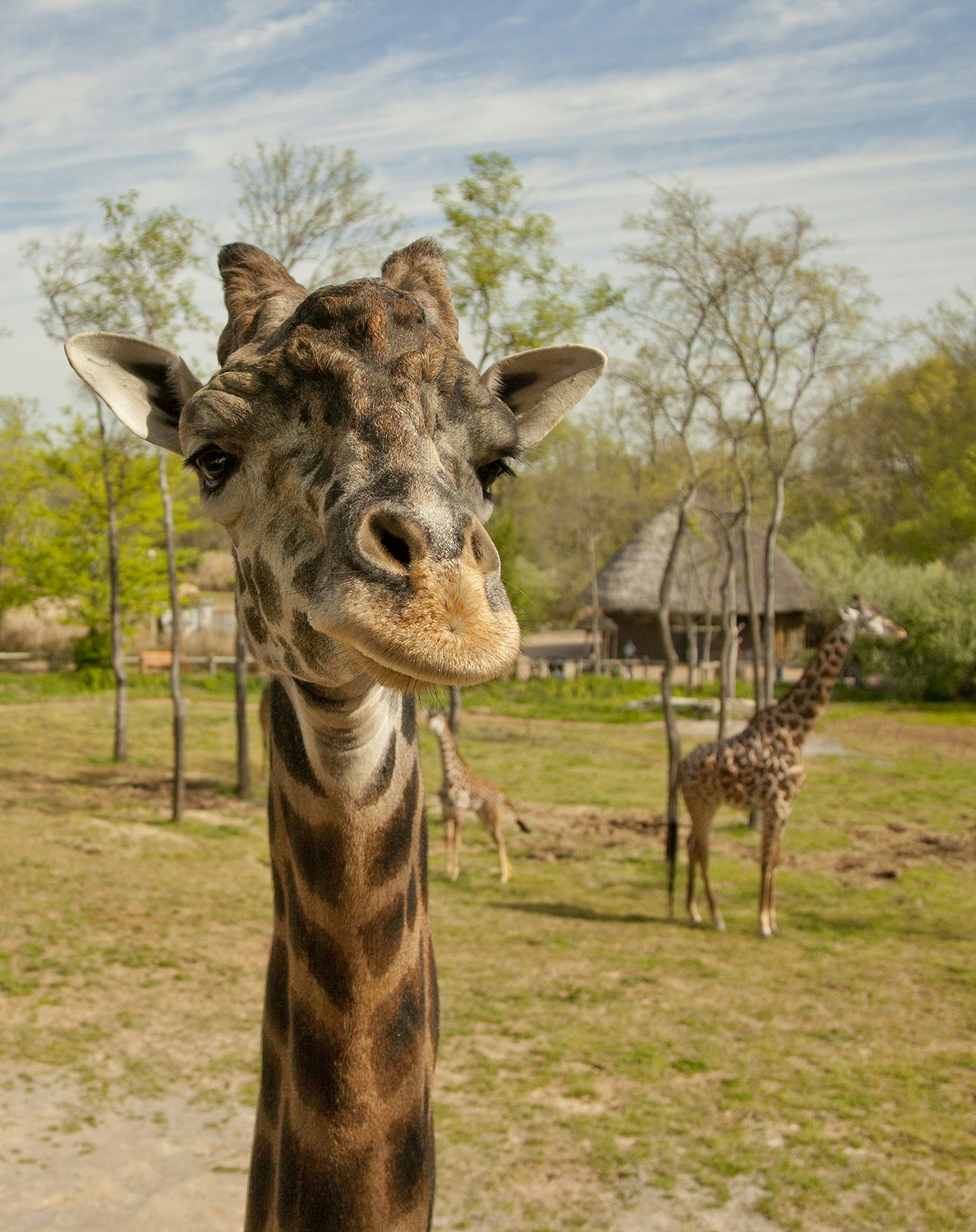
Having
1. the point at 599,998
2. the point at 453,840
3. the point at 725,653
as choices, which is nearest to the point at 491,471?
the point at 599,998

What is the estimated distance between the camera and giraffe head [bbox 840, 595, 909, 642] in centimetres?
1376

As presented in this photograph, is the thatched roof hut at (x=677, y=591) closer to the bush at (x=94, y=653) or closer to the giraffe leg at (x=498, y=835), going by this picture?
the bush at (x=94, y=653)

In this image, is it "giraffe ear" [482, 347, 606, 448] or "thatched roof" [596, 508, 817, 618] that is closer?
"giraffe ear" [482, 347, 606, 448]

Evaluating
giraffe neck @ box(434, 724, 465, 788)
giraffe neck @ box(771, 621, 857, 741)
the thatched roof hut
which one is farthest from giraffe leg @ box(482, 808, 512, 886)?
the thatched roof hut

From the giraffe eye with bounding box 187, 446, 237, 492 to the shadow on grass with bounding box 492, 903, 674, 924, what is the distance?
1135cm

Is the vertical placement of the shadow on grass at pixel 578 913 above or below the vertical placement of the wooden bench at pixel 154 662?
below

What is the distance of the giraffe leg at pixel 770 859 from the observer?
12.7 meters

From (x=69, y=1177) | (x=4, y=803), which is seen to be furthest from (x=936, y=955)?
(x=4, y=803)

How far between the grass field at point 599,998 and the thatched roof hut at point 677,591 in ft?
70.1

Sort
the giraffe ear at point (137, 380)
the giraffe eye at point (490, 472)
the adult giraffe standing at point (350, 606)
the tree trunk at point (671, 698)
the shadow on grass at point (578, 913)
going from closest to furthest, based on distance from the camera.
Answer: the adult giraffe standing at point (350, 606) → the giraffe eye at point (490, 472) → the giraffe ear at point (137, 380) → the shadow on grass at point (578, 913) → the tree trunk at point (671, 698)

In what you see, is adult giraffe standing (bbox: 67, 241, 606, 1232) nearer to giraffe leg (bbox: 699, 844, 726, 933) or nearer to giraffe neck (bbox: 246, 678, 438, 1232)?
giraffe neck (bbox: 246, 678, 438, 1232)

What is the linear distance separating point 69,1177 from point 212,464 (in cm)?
601

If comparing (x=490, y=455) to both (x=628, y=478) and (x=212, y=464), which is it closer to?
(x=212, y=464)

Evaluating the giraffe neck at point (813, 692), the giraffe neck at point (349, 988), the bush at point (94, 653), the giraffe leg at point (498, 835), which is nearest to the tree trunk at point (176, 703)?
the giraffe leg at point (498, 835)
